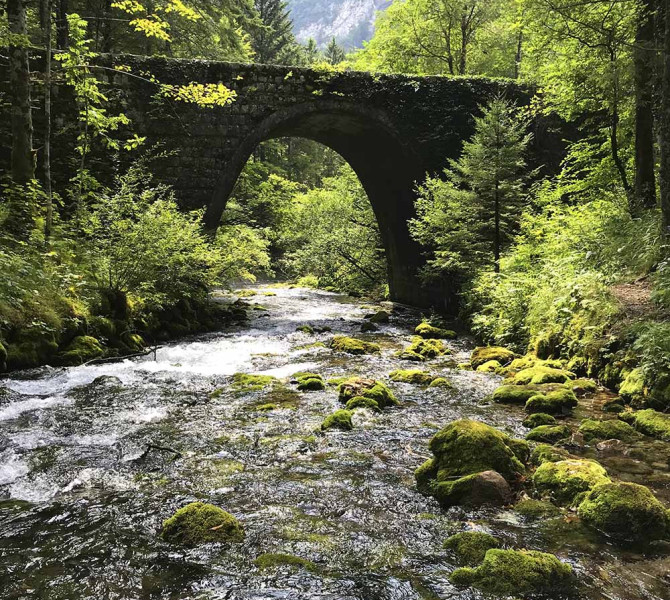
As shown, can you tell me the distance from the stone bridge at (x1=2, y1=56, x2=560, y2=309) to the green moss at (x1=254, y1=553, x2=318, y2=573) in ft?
35.9

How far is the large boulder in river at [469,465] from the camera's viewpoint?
12.2 ft

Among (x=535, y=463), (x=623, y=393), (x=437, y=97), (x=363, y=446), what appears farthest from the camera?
(x=437, y=97)

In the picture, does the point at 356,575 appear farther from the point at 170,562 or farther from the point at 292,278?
the point at 292,278

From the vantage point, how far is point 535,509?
357 centimetres

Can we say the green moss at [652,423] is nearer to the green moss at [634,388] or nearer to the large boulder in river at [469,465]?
the green moss at [634,388]

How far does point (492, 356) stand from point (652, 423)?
3568 mm

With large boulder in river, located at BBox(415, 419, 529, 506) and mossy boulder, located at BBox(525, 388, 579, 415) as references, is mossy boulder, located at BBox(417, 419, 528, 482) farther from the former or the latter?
mossy boulder, located at BBox(525, 388, 579, 415)

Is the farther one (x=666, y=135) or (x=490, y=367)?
(x=490, y=367)

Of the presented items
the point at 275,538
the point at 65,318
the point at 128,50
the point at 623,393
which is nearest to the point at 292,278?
the point at 128,50

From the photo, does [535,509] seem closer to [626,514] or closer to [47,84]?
[626,514]

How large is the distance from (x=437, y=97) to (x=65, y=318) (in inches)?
483

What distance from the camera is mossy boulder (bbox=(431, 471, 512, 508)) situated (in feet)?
12.0

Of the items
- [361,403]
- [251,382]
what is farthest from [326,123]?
[361,403]

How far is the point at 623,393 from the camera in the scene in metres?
5.98
